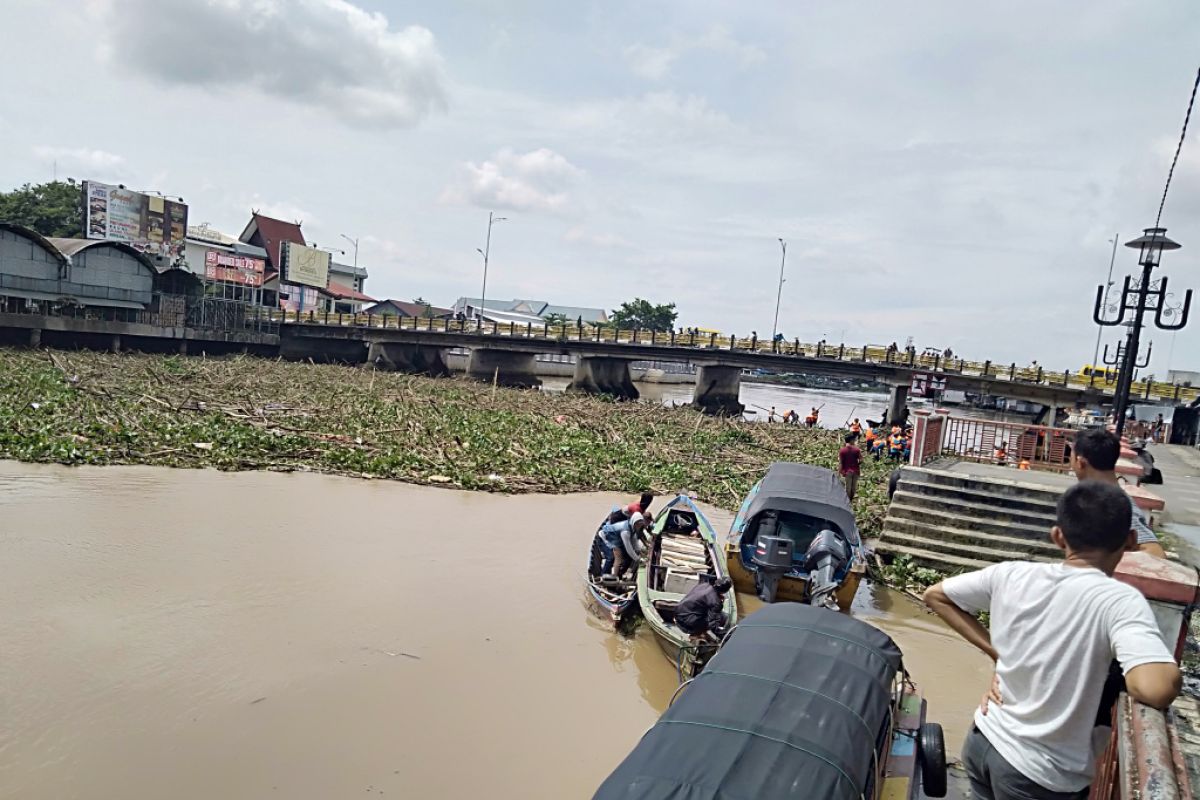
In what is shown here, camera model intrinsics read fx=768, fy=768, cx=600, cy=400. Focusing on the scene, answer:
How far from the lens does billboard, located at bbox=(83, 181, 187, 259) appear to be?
47281mm

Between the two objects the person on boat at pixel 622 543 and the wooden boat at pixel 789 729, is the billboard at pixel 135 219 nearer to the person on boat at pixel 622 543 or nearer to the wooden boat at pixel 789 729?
the person on boat at pixel 622 543

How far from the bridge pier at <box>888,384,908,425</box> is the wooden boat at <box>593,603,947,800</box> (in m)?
36.6

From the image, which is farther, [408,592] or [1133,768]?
[408,592]

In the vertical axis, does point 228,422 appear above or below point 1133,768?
below

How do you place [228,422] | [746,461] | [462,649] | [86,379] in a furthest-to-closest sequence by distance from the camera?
[86,379]
[746,461]
[228,422]
[462,649]

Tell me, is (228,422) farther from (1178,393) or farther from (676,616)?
(1178,393)

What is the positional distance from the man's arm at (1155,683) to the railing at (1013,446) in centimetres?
1432

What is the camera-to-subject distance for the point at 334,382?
116 feet

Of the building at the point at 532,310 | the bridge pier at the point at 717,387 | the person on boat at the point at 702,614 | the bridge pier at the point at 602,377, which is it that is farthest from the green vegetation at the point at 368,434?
the building at the point at 532,310

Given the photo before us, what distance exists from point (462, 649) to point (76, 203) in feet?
200

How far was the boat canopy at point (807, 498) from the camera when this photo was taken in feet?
35.7

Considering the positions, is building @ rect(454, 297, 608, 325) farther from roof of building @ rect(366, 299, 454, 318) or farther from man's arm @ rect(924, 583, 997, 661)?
man's arm @ rect(924, 583, 997, 661)

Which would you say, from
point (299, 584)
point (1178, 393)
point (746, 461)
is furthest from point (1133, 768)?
point (1178, 393)

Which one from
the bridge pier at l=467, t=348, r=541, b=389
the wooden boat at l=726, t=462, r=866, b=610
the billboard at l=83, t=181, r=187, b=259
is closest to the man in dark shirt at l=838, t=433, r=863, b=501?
the wooden boat at l=726, t=462, r=866, b=610
